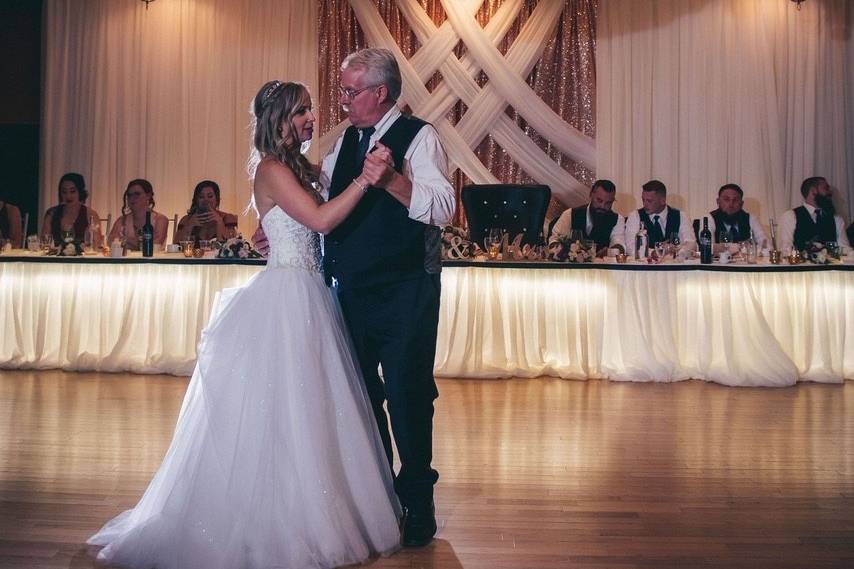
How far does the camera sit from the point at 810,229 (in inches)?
317

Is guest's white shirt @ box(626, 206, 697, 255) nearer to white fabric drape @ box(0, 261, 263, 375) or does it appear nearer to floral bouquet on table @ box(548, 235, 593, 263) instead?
floral bouquet on table @ box(548, 235, 593, 263)

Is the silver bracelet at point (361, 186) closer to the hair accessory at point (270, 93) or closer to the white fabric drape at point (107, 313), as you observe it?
the hair accessory at point (270, 93)

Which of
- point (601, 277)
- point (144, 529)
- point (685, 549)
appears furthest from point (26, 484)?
point (601, 277)

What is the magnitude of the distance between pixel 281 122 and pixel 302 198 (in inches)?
10.5

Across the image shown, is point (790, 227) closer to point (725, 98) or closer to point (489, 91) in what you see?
point (725, 98)

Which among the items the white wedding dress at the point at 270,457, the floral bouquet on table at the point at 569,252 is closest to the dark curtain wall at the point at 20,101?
the floral bouquet on table at the point at 569,252

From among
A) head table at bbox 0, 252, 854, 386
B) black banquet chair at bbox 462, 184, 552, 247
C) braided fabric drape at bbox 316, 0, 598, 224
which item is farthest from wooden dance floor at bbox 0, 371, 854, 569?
braided fabric drape at bbox 316, 0, 598, 224

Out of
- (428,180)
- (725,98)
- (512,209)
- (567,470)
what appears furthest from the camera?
(725,98)

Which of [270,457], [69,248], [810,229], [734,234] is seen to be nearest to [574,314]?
[734,234]

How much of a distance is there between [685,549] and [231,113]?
295 inches

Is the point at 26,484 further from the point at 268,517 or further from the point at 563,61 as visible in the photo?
the point at 563,61

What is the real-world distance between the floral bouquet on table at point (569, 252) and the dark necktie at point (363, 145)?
352 cm

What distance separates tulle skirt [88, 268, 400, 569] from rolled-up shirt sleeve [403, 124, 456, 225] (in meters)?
0.47

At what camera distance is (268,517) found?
3.10 metres
